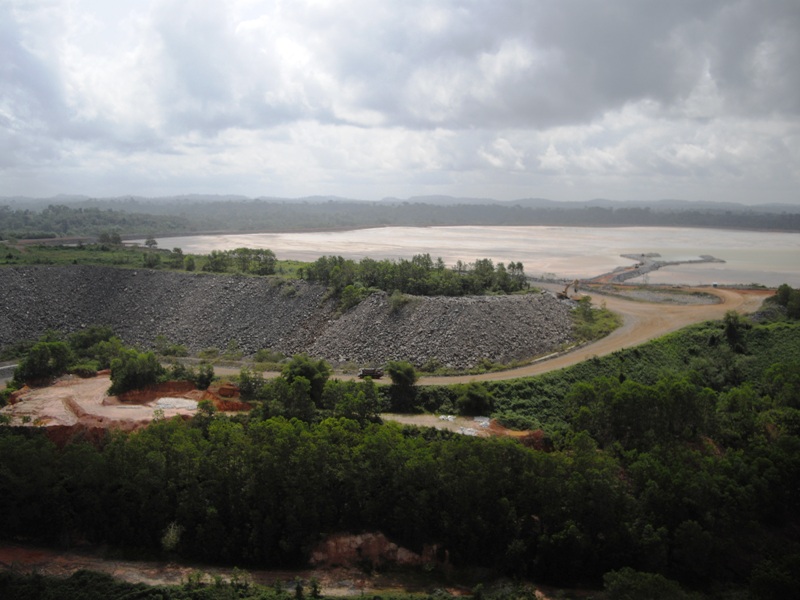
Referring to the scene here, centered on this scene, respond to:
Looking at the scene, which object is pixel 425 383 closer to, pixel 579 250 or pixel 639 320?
pixel 639 320

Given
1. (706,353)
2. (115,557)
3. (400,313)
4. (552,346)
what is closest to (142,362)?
(115,557)

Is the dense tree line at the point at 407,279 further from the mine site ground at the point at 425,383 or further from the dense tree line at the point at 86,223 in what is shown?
the dense tree line at the point at 86,223

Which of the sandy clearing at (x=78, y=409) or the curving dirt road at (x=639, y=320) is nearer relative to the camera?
the sandy clearing at (x=78, y=409)

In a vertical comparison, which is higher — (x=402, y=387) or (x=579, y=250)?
(x=579, y=250)

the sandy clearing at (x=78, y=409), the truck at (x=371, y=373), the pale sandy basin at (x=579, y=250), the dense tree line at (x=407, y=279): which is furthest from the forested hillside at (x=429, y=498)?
the pale sandy basin at (x=579, y=250)

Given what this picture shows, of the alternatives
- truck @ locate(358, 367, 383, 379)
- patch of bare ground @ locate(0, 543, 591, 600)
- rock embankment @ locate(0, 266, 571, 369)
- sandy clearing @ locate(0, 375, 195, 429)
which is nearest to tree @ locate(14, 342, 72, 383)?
sandy clearing @ locate(0, 375, 195, 429)

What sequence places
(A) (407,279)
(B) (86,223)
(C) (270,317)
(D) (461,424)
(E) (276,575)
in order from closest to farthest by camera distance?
(E) (276,575), (D) (461,424), (A) (407,279), (C) (270,317), (B) (86,223)

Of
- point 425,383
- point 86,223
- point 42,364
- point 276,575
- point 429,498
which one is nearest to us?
point 276,575

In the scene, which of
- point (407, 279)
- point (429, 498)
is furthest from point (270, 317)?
point (429, 498)
